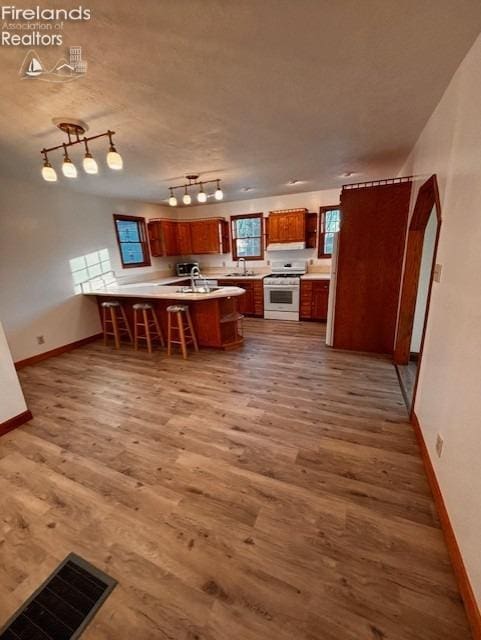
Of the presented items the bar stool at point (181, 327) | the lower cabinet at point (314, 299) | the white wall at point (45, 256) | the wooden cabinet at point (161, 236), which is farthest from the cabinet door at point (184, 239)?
the lower cabinet at point (314, 299)

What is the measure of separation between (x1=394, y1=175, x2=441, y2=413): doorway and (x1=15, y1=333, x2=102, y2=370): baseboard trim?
503 cm

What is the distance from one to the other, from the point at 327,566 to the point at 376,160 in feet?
13.9

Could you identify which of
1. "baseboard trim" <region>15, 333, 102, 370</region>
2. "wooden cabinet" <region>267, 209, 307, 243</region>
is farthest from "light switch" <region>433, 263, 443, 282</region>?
"baseboard trim" <region>15, 333, 102, 370</region>

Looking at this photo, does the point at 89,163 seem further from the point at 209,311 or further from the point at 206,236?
the point at 206,236

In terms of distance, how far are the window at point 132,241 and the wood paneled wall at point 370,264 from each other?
4207 mm

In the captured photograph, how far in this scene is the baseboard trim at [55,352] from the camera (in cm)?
381

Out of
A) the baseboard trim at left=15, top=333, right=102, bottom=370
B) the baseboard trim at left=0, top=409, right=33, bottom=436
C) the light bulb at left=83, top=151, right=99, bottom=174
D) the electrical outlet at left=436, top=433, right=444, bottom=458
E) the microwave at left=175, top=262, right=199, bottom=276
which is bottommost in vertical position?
the baseboard trim at left=15, top=333, right=102, bottom=370

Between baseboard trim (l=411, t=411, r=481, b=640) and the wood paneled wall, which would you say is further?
the wood paneled wall

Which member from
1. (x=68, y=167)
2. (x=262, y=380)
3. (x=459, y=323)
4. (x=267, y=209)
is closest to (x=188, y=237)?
(x=267, y=209)

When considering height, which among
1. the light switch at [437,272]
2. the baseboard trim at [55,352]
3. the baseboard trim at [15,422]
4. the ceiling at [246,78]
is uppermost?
the ceiling at [246,78]

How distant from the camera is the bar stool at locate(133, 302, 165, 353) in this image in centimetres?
406

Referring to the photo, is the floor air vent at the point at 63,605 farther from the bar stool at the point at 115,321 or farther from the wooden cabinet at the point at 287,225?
the wooden cabinet at the point at 287,225

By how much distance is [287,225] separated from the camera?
5379 mm

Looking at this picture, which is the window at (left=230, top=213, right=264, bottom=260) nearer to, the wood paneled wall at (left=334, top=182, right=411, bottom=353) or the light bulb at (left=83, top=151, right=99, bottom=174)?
the wood paneled wall at (left=334, top=182, right=411, bottom=353)
